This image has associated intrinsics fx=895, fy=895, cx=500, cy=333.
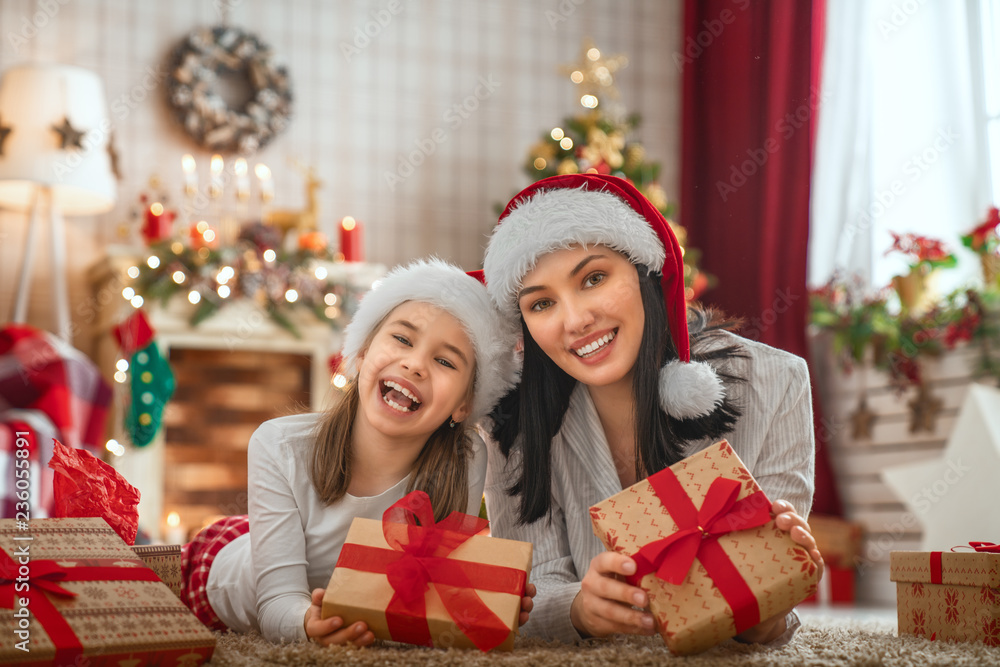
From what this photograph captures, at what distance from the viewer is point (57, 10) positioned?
14.1 ft

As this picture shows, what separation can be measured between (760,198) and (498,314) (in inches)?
121

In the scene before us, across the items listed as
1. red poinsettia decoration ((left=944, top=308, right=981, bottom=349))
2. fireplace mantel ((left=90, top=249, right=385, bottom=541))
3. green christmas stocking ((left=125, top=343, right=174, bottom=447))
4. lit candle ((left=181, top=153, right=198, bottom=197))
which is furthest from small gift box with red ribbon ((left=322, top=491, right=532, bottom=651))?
lit candle ((left=181, top=153, right=198, bottom=197))

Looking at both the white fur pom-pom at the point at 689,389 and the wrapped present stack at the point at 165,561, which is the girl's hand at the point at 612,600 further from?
the wrapped present stack at the point at 165,561

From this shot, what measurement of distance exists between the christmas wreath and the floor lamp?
1.99 ft

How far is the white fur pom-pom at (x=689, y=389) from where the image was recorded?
1456 millimetres

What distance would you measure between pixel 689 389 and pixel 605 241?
0.28 metres

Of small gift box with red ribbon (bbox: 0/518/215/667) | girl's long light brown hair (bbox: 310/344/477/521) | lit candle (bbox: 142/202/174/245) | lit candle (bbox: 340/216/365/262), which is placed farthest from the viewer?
lit candle (bbox: 340/216/365/262)

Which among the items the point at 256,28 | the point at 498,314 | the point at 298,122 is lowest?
the point at 498,314

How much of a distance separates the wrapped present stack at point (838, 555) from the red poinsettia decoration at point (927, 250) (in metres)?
1.09

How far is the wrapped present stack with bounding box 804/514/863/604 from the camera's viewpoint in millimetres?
3533

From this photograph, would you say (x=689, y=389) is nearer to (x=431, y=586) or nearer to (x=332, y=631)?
(x=431, y=586)

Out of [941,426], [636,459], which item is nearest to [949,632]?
[636,459]

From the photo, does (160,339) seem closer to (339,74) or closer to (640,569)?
(339,74)

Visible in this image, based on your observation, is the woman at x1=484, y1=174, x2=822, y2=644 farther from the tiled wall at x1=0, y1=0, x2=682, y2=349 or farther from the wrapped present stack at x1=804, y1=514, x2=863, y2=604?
the tiled wall at x1=0, y1=0, x2=682, y2=349
